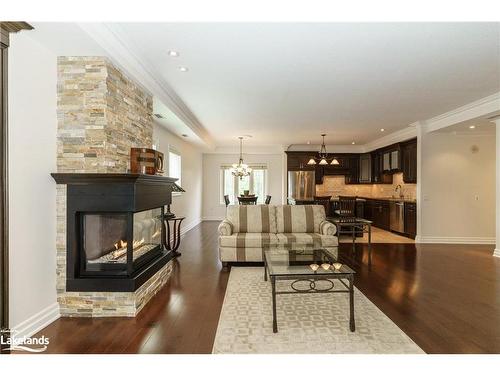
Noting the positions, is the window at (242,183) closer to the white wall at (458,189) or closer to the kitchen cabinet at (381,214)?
the kitchen cabinet at (381,214)

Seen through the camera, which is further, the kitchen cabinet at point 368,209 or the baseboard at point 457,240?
the kitchen cabinet at point 368,209

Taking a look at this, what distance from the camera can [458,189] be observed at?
22.0 feet

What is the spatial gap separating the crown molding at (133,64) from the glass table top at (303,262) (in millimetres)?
2752

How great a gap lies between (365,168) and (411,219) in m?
3.35

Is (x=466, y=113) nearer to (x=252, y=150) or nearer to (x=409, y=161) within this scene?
(x=409, y=161)

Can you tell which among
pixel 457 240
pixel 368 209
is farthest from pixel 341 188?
pixel 457 240

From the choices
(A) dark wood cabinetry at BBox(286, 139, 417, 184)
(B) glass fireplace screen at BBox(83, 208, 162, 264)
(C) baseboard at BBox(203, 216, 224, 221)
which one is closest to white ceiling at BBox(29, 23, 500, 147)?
(B) glass fireplace screen at BBox(83, 208, 162, 264)

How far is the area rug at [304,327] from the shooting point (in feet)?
7.43

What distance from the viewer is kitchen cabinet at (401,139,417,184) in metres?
7.13

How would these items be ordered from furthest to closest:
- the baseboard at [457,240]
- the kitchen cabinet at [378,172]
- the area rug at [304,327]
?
the kitchen cabinet at [378,172], the baseboard at [457,240], the area rug at [304,327]

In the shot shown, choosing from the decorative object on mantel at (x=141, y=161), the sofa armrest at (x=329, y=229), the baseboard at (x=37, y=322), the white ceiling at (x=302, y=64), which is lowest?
the baseboard at (x=37, y=322)

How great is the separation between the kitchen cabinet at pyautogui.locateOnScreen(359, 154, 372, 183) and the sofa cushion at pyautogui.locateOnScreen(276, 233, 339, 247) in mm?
5944

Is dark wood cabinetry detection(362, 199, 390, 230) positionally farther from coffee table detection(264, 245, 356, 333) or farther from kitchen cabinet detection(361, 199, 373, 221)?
coffee table detection(264, 245, 356, 333)

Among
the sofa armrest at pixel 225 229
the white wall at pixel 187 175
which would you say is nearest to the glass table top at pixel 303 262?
the sofa armrest at pixel 225 229
